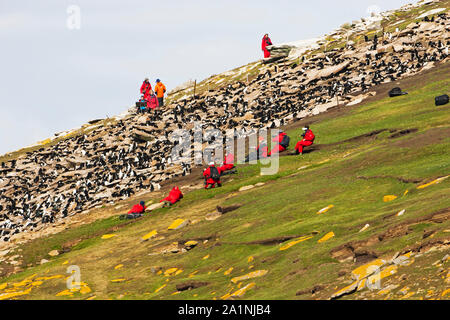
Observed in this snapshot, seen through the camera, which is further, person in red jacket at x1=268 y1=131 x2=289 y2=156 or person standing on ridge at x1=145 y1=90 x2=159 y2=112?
person standing on ridge at x1=145 y1=90 x2=159 y2=112

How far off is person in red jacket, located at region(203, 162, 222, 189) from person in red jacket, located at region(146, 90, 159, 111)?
→ 134 ft

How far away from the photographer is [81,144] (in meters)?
84.7

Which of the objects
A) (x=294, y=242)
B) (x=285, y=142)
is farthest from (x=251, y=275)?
(x=285, y=142)

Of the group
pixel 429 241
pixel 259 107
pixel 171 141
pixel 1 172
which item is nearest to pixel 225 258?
pixel 429 241

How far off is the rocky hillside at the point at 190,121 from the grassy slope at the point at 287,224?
1047 cm

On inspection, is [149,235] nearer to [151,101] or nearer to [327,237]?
[327,237]

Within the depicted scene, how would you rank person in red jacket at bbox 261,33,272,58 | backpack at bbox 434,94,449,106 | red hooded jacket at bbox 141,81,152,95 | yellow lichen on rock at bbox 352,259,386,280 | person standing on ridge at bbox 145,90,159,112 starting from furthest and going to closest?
1. person in red jacket at bbox 261,33,272,58
2. person standing on ridge at bbox 145,90,159,112
3. red hooded jacket at bbox 141,81,152,95
4. backpack at bbox 434,94,449,106
5. yellow lichen on rock at bbox 352,259,386,280

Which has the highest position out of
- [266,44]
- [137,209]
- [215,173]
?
[266,44]

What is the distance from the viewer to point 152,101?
90.8m

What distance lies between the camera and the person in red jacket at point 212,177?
166 ft

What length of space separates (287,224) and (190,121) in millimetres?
46555

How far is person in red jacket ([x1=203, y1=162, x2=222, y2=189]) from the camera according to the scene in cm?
5062

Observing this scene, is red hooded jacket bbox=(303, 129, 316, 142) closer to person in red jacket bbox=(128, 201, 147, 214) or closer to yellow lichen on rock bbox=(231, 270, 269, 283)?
person in red jacket bbox=(128, 201, 147, 214)

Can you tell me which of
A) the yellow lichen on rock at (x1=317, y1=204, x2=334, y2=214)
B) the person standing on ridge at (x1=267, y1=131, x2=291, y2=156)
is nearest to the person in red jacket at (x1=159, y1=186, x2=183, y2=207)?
the person standing on ridge at (x1=267, y1=131, x2=291, y2=156)
